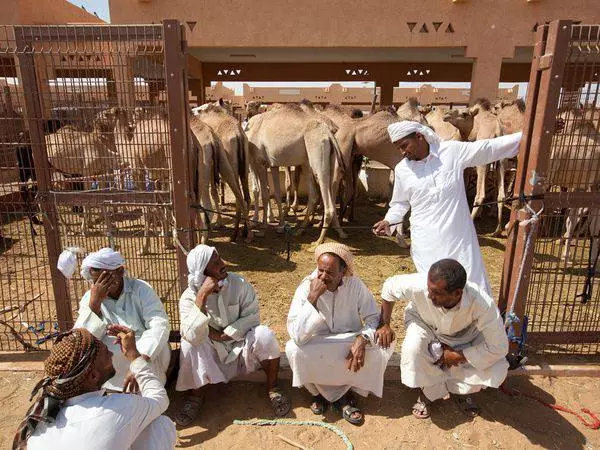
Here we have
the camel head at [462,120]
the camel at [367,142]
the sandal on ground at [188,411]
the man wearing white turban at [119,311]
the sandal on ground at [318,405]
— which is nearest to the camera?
the man wearing white turban at [119,311]

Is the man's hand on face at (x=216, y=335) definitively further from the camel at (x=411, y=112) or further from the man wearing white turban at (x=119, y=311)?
the camel at (x=411, y=112)

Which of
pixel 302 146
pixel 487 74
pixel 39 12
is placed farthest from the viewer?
pixel 39 12

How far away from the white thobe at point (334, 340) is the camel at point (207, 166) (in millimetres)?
3212

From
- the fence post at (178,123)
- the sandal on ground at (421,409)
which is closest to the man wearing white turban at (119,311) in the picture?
the fence post at (178,123)

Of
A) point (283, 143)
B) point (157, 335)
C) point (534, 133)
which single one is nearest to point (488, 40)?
point (283, 143)

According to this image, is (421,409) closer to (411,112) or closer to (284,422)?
(284,422)

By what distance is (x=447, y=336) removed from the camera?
116 inches

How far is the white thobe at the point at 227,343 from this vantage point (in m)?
2.99

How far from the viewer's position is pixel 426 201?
3088mm

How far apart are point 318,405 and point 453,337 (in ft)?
3.40

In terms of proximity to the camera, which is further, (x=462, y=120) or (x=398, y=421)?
(x=462, y=120)

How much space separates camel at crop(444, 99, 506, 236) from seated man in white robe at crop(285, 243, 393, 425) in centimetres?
412

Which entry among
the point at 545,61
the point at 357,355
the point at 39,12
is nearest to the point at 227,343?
the point at 357,355

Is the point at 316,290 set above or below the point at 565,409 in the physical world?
above
